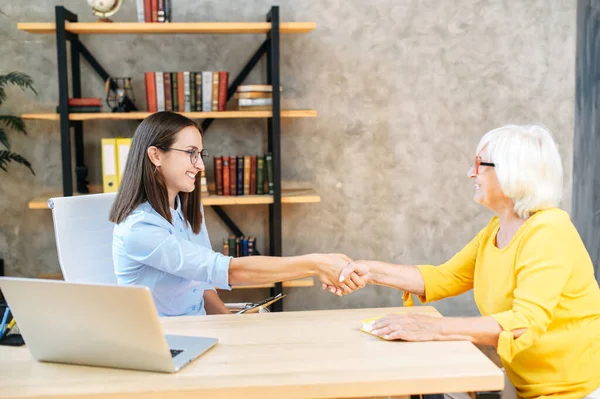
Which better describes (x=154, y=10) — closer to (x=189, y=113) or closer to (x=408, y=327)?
(x=189, y=113)

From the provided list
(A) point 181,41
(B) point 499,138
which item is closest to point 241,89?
(A) point 181,41

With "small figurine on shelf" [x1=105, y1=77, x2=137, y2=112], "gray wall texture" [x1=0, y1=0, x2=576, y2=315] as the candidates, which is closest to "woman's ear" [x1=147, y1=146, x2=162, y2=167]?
"small figurine on shelf" [x1=105, y1=77, x2=137, y2=112]

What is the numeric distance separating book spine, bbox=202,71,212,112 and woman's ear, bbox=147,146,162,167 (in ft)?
5.14

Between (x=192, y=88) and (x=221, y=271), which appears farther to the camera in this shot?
Answer: (x=192, y=88)

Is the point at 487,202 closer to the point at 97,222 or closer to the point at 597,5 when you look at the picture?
the point at 97,222

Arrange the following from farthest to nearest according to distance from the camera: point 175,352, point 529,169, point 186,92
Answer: point 186,92 < point 529,169 < point 175,352

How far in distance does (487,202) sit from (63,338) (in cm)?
127

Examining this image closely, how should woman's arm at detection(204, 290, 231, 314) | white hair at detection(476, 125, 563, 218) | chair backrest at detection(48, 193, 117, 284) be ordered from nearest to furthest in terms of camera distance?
white hair at detection(476, 125, 563, 218), chair backrest at detection(48, 193, 117, 284), woman's arm at detection(204, 290, 231, 314)

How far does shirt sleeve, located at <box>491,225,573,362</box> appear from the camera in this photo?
68.4 inches

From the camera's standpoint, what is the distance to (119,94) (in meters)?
3.92

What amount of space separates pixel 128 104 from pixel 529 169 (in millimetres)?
2630

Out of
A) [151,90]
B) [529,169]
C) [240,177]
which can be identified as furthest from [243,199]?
[529,169]

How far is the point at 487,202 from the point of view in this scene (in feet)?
6.84

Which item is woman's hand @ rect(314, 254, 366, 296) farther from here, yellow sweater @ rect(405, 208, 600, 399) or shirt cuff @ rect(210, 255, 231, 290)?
yellow sweater @ rect(405, 208, 600, 399)
